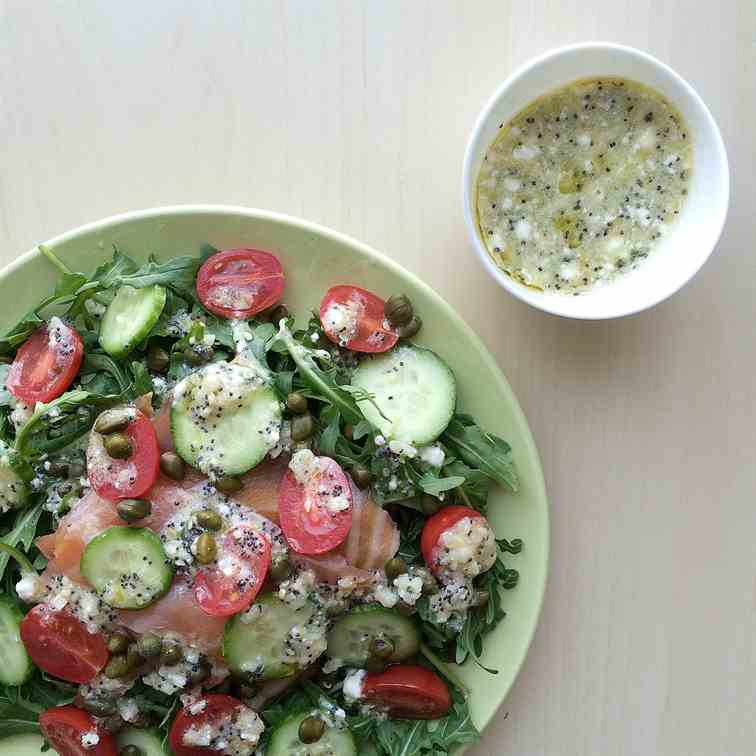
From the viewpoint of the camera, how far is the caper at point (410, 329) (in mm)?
1811

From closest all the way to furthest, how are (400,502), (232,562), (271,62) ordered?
(232,562) → (400,502) → (271,62)

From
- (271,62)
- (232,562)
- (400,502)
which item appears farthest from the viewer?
(271,62)

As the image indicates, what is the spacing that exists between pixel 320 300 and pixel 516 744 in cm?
115

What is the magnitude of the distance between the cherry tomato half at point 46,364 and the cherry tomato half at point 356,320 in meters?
0.52

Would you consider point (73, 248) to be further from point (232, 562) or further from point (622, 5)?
point (622, 5)

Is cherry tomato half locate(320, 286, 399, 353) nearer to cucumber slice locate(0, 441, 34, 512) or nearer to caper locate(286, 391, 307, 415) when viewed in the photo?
caper locate(286, 391, 307, 415)

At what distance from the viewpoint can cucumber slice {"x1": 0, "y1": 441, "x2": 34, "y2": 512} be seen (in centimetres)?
176

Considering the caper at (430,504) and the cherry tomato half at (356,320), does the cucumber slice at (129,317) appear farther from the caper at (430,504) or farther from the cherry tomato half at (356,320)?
the caper at (430,504)

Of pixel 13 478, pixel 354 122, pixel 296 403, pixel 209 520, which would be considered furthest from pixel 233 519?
pixel 354 122

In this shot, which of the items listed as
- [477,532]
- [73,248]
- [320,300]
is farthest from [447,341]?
[73,248]

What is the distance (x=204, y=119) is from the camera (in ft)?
6.40

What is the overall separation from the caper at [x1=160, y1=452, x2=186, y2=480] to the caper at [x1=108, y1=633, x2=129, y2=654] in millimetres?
342

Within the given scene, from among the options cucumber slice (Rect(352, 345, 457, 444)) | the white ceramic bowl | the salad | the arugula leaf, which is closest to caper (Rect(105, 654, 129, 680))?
the salad

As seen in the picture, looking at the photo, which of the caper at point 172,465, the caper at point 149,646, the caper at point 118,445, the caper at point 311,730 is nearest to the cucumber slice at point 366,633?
the caper at point 311,730
